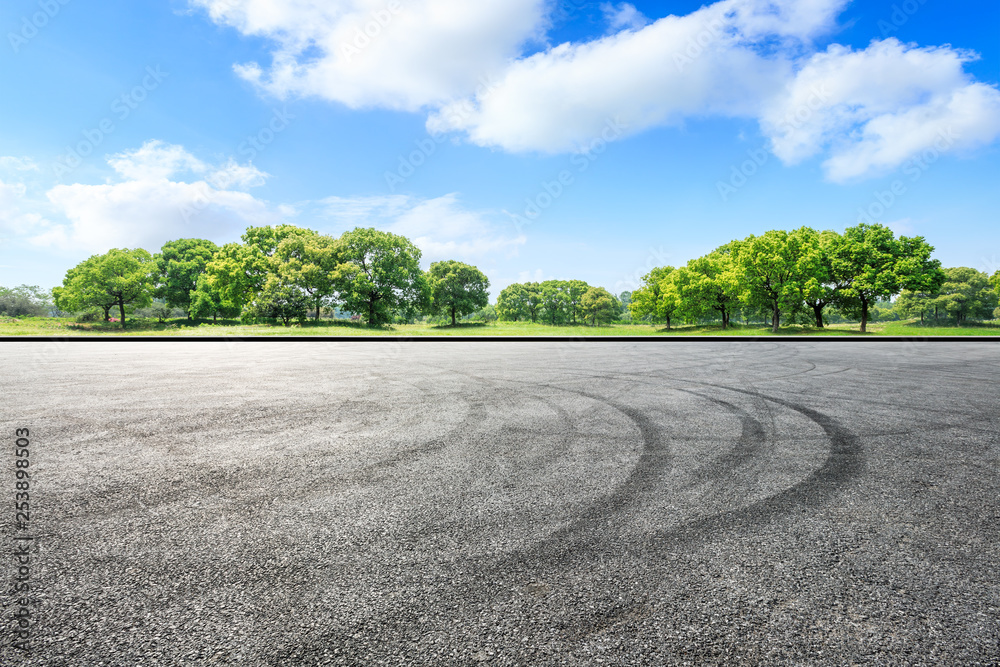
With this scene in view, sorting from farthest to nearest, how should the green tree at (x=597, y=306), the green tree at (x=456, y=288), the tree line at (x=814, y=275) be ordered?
the green tree at (x=597, y=306) < the green tree at (x=456, y=288) < the tree line at (x=814, y=275)

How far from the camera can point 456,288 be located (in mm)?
62594

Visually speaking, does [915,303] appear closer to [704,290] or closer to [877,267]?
[877,267]

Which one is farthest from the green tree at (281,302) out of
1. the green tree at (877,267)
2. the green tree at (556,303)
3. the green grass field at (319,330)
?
the green tree at (556,303)

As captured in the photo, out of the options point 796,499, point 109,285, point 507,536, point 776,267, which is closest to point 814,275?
point 776,267

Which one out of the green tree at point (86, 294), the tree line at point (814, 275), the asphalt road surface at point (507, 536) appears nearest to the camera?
the asphalt road surface at point (507, 536)

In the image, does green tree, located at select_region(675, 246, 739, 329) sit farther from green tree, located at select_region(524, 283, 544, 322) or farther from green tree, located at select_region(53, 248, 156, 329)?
green tree, located at select_region(53, 248, 156, 329)

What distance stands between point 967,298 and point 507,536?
92.0 metres

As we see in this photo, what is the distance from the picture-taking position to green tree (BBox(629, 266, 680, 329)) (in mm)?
54625

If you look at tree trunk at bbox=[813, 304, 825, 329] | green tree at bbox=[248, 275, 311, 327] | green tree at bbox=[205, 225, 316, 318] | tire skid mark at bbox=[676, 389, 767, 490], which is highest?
green tree at bbox=[205, 225, 316, 318]

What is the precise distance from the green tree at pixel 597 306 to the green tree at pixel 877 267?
3746cm

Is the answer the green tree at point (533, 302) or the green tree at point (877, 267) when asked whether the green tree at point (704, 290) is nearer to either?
the green tree at point (877, 267)

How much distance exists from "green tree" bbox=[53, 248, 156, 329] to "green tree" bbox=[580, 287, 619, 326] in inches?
2514

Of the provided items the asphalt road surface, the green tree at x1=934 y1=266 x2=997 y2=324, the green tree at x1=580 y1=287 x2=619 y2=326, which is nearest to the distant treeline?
the green tree at x1=934 y1=266 x2=997 y2=324

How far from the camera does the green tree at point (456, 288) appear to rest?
62094 millimetres
